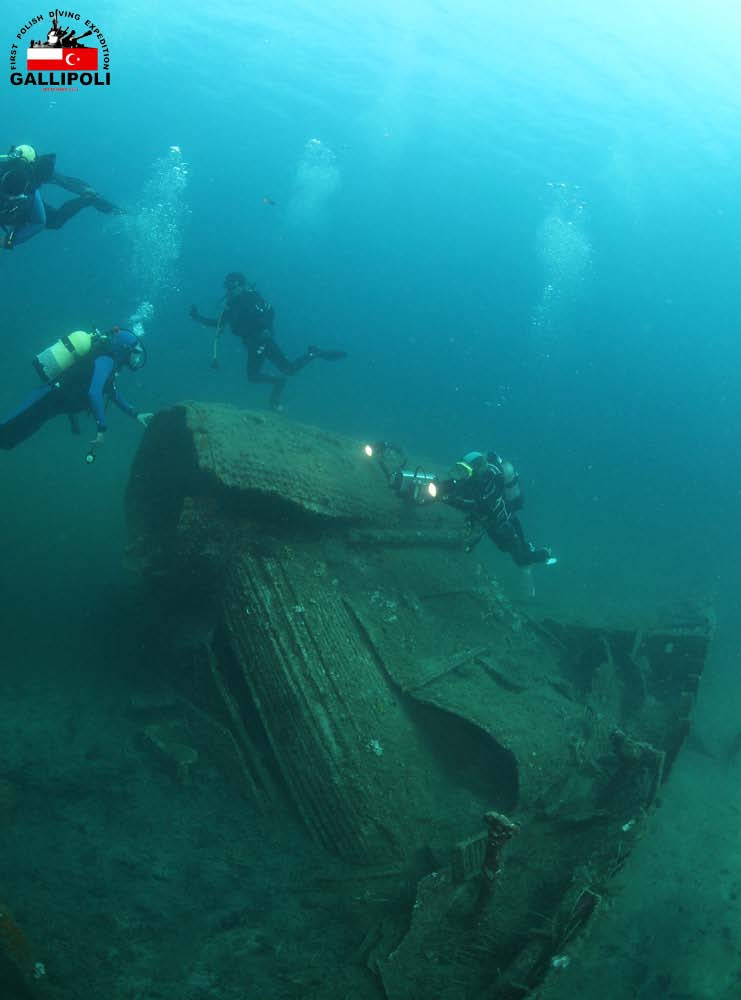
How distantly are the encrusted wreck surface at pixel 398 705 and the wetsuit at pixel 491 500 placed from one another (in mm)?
626

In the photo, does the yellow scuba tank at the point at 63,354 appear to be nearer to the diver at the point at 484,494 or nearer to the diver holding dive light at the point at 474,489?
the diver holding dive light at the point at 474,489

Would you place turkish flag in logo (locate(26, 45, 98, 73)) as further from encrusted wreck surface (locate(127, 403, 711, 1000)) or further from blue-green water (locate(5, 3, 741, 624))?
encrusted wreck surface (locate(127, 403, 711, 1000))

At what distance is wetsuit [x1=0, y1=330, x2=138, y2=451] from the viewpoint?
25.2 ft

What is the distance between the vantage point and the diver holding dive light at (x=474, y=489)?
7176 millimetres

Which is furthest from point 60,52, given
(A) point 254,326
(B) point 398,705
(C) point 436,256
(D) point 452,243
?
(C) point 436,256

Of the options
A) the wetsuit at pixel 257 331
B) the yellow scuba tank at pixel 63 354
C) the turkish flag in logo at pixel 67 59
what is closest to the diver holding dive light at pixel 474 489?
the yellow scuba tank at pixel 63 354

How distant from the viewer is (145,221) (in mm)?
63000

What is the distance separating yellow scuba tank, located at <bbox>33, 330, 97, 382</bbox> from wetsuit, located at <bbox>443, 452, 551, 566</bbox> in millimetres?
5217

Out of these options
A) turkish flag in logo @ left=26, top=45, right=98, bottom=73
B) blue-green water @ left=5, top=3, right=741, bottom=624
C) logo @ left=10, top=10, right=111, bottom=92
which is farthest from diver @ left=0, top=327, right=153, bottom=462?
turkish flag in logo @ left=26, top=45, right=98, bottom=73

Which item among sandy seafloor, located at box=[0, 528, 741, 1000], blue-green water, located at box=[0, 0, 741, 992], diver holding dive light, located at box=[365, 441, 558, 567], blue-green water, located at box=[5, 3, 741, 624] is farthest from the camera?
blue-green water, located at box=[5, 3, 741, 624]

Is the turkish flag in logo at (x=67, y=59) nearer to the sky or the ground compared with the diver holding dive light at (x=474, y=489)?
nearer to the sky

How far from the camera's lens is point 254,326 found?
12367 millimetres

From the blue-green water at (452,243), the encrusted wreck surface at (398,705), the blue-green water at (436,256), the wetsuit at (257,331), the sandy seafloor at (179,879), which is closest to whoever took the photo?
the sandy seafloor at (179,879)

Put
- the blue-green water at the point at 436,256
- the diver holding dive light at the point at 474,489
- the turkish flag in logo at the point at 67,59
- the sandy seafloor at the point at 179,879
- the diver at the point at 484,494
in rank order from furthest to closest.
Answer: the blue-green water at the point at 436,256, the turkish flag in logo at the point at 67,59, the diver at the point at 484,494, the diver holding dive light at the point at 474,489, the sandy seafloor at the point at 179,879
